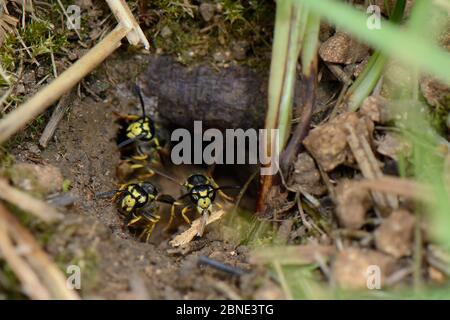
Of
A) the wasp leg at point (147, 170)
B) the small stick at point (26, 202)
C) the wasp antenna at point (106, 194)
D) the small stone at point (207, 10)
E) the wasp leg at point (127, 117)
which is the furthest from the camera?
the wasp leg at point (147, 170)

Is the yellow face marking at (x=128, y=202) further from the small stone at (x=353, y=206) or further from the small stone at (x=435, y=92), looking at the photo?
the small stone at (x=435, y=92)

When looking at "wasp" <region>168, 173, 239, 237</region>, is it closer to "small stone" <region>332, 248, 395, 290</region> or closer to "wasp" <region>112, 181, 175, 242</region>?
"wasp" <region>112, 181, 175, 242</region>

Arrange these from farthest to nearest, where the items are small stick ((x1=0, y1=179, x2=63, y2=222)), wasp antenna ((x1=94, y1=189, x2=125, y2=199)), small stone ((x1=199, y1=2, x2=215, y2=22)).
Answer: small stone ((x1=199, y1=2, x2=215, y2=22)) < wasp antenna ((x1=94, y1=189, x2=125, y2=199)) < small stick ((x1=0, y1=179, x2=63, y2=222))

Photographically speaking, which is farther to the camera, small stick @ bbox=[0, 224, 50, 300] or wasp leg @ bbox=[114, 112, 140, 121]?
wasp leg @ bbox=[114, 112, 140, 121]

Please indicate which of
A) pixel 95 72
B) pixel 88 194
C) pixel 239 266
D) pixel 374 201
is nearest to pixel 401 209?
pixel 374 201

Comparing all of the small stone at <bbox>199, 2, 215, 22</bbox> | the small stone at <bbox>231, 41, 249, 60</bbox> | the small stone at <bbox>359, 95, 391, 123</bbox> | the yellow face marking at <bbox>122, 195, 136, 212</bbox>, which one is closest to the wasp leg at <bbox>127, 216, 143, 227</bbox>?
the yellow face marking at <bbox>122, 195, 136, 212</bbox>

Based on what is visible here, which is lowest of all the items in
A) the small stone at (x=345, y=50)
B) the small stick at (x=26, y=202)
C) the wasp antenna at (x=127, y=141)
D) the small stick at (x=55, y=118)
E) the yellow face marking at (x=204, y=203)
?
the small stick at (x=26, y=202)

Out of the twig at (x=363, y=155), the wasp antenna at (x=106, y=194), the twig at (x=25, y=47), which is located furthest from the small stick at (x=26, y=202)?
the twig at (x=363, y=155)
